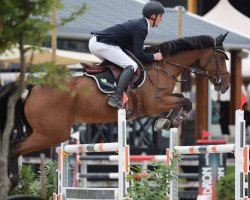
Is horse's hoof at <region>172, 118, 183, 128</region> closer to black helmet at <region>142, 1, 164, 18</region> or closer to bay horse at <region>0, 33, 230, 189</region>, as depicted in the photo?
bay horse at <region>0, 33, 230, 189</region>

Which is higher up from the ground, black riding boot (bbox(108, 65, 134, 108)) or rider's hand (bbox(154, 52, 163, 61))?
rider's hand (bbox(154, 52, 163, 61))

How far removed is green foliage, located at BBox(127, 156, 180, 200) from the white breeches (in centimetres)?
156

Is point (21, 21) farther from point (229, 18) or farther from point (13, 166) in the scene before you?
point (229, 18)

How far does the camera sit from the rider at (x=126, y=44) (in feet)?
31.0

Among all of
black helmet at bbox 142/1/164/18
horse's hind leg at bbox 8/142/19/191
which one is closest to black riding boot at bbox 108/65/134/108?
black helmet at bbox 142/1/164/18

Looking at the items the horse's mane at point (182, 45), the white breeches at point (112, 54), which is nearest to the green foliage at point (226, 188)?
the horse's mane at point (182, 45)

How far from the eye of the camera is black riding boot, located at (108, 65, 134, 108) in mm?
9305

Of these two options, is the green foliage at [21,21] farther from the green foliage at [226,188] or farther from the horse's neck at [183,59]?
the green foliage at [226,188]

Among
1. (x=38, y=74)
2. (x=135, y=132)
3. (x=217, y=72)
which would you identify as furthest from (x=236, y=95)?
(x=38, y=74)

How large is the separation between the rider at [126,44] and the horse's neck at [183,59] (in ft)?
0.82

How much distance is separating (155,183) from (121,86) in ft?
4.40

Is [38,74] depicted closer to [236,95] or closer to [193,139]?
[193,139]

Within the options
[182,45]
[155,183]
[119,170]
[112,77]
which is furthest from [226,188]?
[119,170]

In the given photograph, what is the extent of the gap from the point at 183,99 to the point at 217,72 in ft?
2.14
